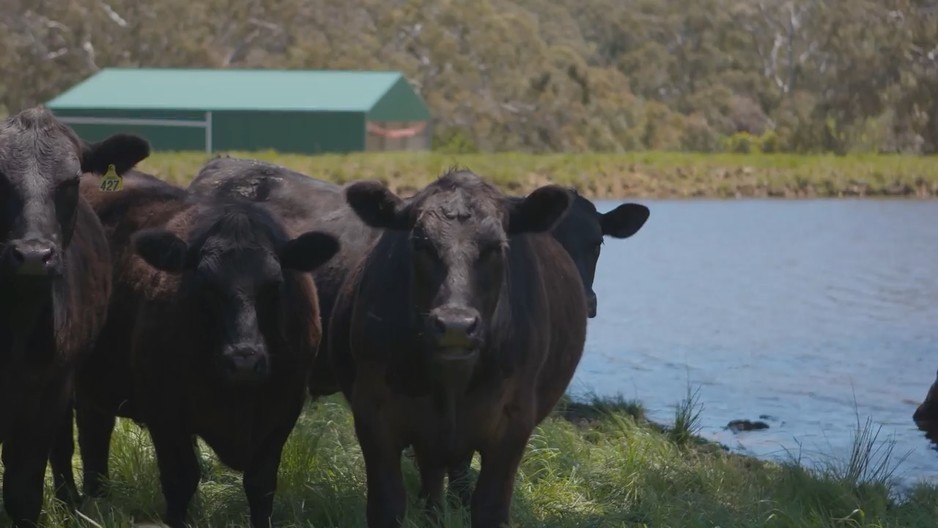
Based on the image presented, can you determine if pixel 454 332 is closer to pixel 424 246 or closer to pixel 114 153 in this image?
pixel 424 246

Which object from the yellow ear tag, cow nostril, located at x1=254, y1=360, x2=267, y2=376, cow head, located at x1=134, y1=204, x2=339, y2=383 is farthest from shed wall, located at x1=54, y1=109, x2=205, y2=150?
cow nostril, located at x1=254, y1=360, x2=267, y2=376

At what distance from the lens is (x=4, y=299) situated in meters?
7.10

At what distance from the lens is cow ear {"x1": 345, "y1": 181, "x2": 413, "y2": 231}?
7.01 m

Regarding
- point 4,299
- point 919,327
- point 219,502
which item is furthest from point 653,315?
point 4,299

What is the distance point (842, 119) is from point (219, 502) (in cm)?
5760

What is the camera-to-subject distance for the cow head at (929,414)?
1327 centimetres

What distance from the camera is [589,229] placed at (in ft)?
34.7

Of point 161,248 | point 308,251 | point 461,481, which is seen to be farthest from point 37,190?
point 461,481

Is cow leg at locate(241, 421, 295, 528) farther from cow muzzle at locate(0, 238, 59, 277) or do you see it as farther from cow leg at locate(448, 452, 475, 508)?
cow muzzle at locate(0, 238, 59, 277)

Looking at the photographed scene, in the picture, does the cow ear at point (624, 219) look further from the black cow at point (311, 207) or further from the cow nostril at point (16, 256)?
the cow nostril at point (16, 256)

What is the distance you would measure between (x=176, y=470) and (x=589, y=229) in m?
3.84

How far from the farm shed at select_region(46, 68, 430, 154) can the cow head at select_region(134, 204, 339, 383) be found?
49.8 metres

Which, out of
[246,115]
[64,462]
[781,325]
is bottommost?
[246,115]

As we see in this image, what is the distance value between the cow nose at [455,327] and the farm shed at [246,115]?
51465 millimetres
